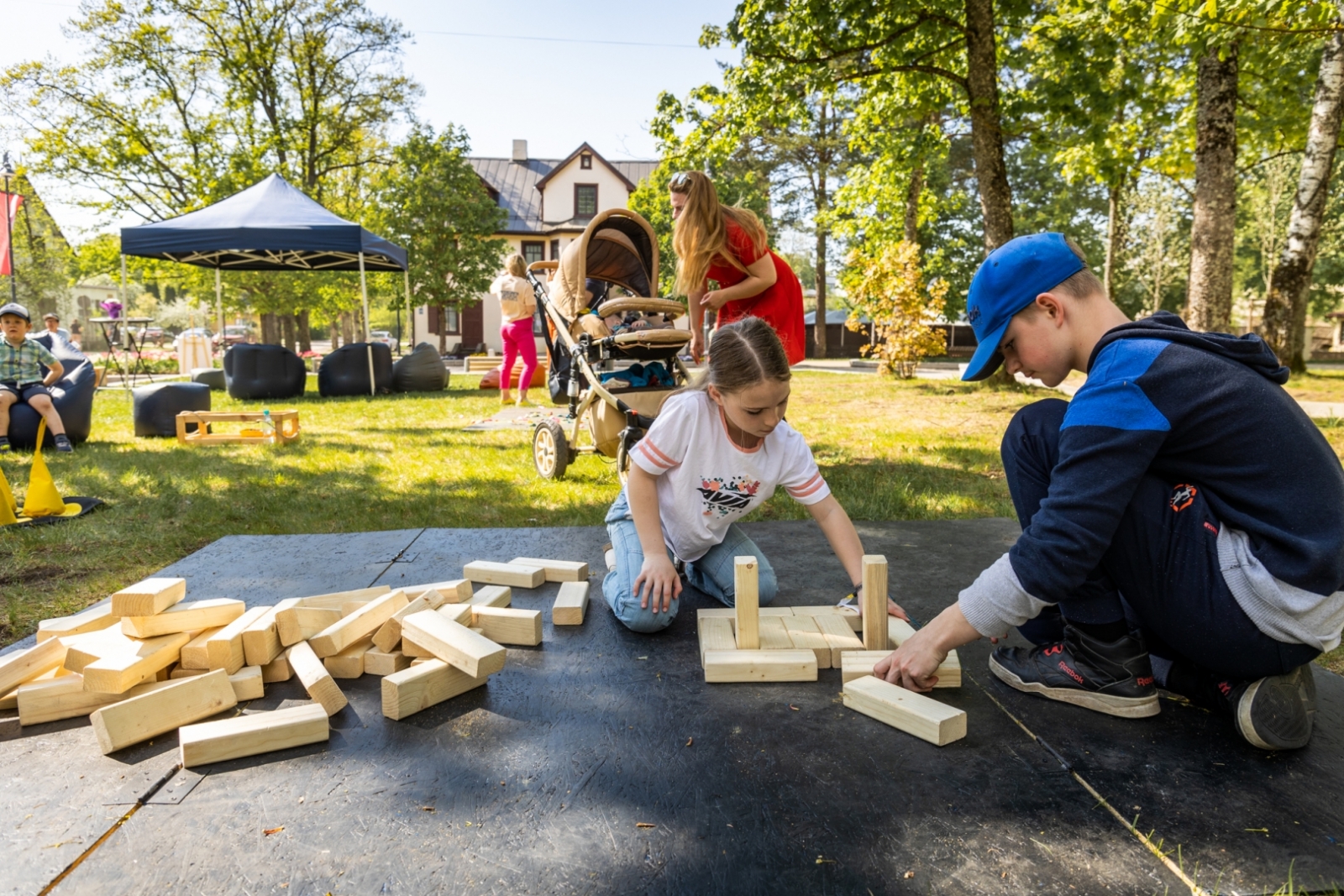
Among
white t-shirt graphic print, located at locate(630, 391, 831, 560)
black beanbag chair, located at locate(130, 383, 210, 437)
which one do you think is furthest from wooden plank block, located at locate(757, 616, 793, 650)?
black beanbag chair, located at locate(130, 383, 210, 437)

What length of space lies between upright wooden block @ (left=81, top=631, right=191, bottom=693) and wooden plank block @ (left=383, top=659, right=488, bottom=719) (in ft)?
2.33

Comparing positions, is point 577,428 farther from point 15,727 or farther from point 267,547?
point 15,727

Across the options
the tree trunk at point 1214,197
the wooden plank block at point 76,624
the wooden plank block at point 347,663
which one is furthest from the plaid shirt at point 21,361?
the tree trunk at point 1214,197

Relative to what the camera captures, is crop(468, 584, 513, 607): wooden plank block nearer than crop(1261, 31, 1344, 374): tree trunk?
Yes

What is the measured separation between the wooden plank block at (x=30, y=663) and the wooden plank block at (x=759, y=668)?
A: 6.50ft

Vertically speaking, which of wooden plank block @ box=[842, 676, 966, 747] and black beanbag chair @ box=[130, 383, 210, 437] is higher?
black beanbag chair @ box=[130, 383, 210, 437]

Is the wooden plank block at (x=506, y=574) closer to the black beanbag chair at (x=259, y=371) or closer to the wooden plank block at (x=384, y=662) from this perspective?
the wooden plank block at (x=384, y=662)

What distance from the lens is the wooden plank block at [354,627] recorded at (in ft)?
8.04

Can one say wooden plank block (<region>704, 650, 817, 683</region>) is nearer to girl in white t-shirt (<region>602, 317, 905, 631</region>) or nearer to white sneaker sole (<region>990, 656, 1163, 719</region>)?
girl in white t-shirt (<region>602, 317, 905, 631</region>)

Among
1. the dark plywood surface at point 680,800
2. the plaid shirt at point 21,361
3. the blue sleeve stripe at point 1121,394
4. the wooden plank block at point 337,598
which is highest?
the plaid shirt at point 21,361

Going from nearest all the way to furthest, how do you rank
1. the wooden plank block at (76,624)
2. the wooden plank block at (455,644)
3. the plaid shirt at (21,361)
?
1. the wooden plank block at (455,644)
2. the wooden plank block at (76,624)
3. the plaid shirt at (21,361)

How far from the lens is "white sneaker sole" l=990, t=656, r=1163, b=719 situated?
7.14ft

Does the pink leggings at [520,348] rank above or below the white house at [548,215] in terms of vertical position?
below

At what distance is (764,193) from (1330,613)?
1340 inches
